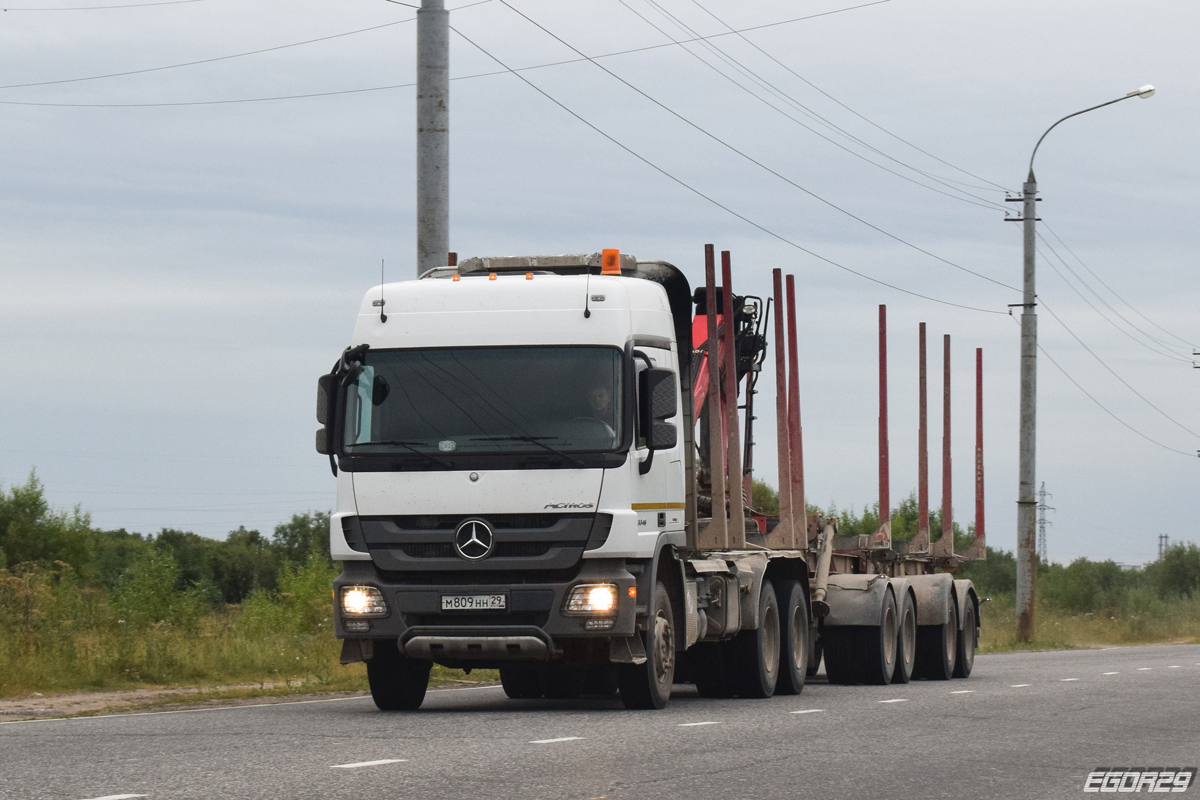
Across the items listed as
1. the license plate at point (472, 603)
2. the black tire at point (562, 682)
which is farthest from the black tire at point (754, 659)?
the license plate at point (472, 603)

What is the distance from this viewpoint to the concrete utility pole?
17625 millimetres

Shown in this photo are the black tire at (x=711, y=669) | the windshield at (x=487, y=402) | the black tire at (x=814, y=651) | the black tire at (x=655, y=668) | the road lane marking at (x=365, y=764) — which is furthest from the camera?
the black tire at (x=814, y=651)

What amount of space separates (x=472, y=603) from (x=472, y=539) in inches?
19.2

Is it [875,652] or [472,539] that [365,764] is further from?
[875,652]

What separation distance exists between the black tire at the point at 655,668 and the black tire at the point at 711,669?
2.07 m

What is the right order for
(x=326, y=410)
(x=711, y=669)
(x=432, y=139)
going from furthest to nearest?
(x=432, y=139)
(x=711, y=669)
(x=326, y=410)

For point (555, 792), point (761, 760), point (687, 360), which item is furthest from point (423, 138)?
point (555, 792)

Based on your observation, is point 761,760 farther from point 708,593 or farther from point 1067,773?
point 708,593

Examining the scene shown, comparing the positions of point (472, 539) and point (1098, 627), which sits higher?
point (472, 539)

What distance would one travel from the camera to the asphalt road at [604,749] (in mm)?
8547

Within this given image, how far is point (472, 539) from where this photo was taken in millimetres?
12906

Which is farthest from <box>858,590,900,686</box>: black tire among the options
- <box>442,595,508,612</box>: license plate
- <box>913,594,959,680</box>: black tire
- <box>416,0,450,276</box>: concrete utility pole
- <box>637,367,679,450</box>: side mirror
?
<box>442,595,508,612</box>: license plate

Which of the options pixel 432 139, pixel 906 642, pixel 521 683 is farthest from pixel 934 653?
pixel 432 139

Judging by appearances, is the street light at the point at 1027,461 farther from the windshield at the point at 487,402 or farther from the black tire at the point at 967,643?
the windshield at the point at 487,402
